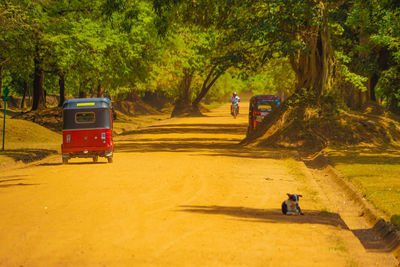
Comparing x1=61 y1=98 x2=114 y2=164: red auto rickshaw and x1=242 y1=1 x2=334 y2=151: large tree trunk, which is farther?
x1=242 y1=1 x2=334 y2=151: large tree trunk

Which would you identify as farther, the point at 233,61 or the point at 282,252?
the point at 233,61

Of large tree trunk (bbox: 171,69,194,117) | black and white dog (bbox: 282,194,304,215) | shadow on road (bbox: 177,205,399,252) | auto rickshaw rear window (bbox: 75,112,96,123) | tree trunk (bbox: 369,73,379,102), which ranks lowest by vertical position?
large tree trunk (bbox: 171,69,194,117)

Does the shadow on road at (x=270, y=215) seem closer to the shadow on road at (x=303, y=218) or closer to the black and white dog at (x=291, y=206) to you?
the shadow on road at (x=303, y=218)

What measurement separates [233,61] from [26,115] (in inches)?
638

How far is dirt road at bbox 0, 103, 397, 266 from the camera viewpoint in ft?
28.8

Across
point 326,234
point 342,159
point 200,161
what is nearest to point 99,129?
point 200,161

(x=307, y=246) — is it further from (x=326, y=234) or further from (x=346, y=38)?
(x=346, y=38)

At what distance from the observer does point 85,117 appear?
76.4ft

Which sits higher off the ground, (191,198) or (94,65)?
(94,65)

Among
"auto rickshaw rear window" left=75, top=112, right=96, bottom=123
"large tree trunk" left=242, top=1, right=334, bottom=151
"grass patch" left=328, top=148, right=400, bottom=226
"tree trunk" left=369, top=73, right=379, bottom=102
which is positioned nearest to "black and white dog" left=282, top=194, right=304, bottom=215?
"grass patch" left=328, top=148, right=400, bottom=226

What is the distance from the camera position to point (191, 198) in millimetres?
14211

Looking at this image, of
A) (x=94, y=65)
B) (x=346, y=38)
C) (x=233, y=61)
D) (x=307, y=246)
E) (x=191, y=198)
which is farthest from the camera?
(x=346, y=38)

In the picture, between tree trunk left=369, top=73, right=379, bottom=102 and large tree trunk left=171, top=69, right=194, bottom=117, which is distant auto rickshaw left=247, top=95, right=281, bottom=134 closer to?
tree trunk left=369, top=73, right=379, bottom=102

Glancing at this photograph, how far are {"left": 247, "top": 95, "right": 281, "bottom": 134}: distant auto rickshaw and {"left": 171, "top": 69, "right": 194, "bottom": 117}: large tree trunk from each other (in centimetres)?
3874
